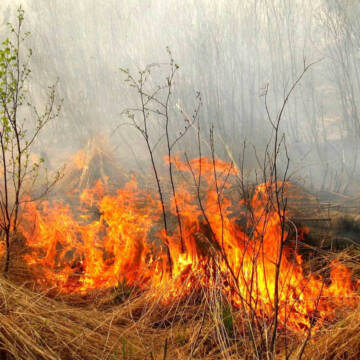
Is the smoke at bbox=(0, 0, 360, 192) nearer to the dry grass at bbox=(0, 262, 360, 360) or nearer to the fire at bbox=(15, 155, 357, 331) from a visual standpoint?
the fire at bbox=(15, 155, 357, 331)

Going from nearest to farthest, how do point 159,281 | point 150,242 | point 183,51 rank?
point 159,281, point 150,242, point 183,51

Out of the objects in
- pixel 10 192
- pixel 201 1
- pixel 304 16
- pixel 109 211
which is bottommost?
pixel 109 211

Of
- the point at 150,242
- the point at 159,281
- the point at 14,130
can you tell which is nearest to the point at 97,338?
the point at 159,281

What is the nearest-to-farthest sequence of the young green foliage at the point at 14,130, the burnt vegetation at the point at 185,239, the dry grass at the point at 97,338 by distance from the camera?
the dry grass at the point at 97,338
the burnt vegetation at the point at 185,239
the young green foliage at the point at 14,130

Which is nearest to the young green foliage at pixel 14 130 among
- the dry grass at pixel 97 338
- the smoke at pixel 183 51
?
the dry grass at pixel 97 338

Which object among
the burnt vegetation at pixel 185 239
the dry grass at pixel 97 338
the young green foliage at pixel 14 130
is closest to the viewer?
the dry grass at pixel 97 338

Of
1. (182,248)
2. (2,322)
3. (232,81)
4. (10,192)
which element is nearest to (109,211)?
(182,248)

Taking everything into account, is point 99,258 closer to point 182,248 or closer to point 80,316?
point 182,248

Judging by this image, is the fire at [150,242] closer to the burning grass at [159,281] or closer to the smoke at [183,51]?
the burning grass at [159,281]

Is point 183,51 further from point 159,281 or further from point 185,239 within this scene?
point 159,281

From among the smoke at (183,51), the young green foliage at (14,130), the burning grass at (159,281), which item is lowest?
the burning grass at (159,281)

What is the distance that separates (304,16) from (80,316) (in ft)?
27.1

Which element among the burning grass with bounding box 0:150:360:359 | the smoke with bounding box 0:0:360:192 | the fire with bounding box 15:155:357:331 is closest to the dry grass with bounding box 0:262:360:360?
the burning grass with bounding box 0:150:360:359

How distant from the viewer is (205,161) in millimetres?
4801
